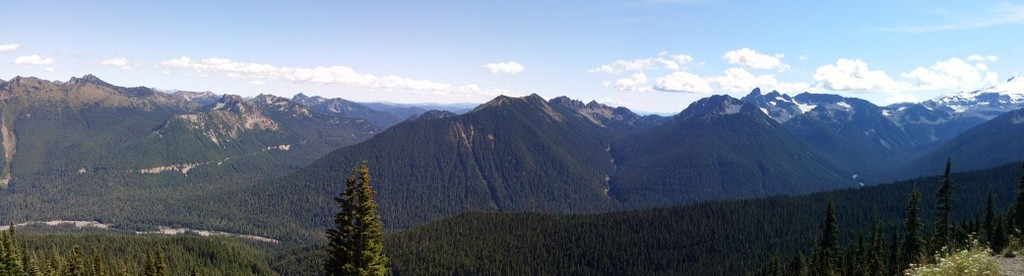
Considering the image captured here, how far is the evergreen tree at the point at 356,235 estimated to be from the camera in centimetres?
3378

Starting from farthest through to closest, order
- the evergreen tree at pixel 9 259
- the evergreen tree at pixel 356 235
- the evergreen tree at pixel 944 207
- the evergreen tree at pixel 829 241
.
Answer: the evergreen tree at pixel 944 207, the evergreen tree at pixel 9 259, the evergreen tree at pixel 829 241, the evergreen tree at pixel 356 235

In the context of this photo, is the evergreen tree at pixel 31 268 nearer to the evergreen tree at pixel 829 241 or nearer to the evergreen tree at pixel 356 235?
the evergreen tree at pixel 356 235

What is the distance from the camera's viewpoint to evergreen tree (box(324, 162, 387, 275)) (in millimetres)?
33781

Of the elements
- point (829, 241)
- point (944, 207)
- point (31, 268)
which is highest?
point (944, 207)

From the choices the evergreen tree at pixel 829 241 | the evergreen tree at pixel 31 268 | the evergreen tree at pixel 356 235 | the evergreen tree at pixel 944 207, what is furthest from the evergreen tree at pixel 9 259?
the evergreen tree at pixel 944 207

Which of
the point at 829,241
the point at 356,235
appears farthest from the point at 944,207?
the point at 356,235

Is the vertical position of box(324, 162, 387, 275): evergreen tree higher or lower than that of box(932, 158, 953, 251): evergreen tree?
higher

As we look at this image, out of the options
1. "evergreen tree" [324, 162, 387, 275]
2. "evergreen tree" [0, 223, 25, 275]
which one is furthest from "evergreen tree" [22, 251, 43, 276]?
"evergreen tree" [324, 162, 387, 275]

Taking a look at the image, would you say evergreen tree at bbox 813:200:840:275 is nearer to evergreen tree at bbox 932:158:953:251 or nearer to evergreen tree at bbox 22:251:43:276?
evergreen tree at bbox 932:158:953:251

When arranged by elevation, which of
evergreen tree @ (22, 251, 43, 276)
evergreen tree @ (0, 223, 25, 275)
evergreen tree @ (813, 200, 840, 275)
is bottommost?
evergreen tree @ (22, 251, 43, 276)

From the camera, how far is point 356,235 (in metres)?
34.4

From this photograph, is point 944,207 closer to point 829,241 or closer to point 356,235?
point 829,241

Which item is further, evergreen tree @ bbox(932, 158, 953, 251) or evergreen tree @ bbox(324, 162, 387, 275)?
evergreen tree @ bbox(932, 158, 953, 251)

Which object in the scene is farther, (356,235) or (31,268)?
(31,268)
